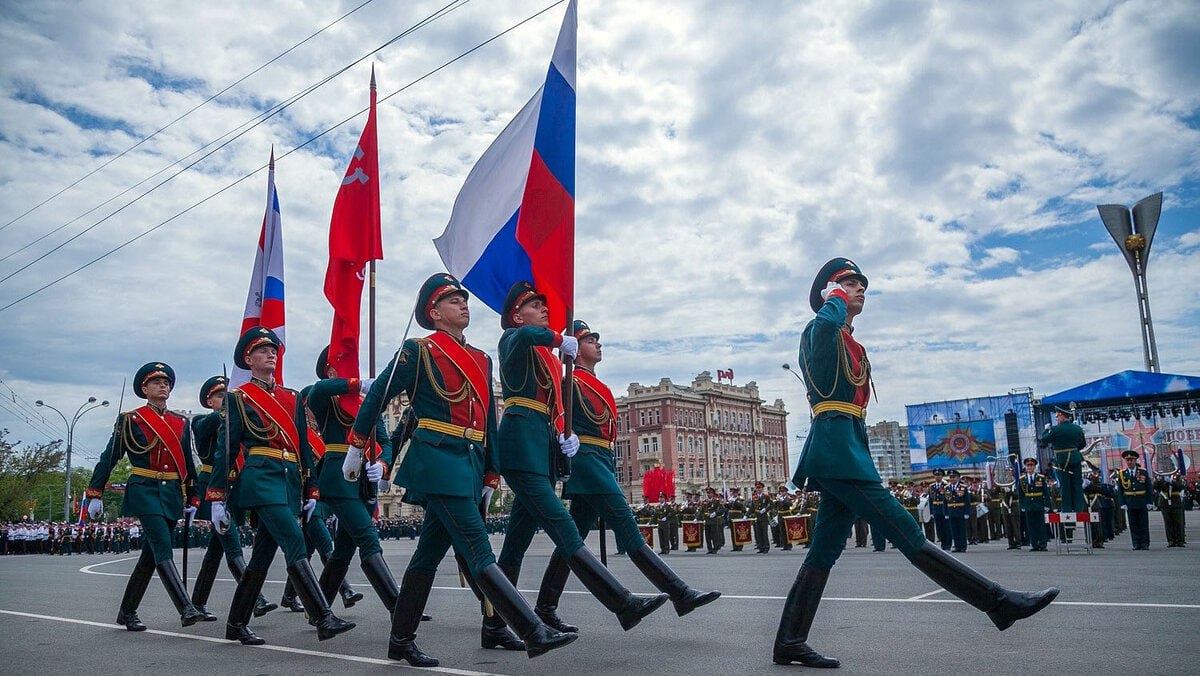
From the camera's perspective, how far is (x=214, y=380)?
396 inches

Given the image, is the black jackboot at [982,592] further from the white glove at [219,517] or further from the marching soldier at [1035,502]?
the marching soldier at [1035,502]

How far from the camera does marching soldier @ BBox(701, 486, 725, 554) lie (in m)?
21.9

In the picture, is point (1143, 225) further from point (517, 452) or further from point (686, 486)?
point (686, 486)

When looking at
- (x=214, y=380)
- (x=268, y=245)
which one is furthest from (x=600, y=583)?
(x=268, y=245)

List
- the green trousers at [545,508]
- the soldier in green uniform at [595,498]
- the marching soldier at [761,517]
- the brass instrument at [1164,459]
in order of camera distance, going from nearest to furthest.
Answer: the green trousers at [545,508]
the soldier in green uniform at [595,498]
the brass instrument at [1164,459]
the marching soldier at [761,517]

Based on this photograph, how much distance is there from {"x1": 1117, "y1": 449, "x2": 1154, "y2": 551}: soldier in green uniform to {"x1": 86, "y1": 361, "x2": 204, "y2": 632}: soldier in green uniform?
13.4 metres

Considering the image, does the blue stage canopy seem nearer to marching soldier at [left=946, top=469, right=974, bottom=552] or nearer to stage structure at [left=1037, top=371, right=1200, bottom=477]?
stage structure at [left=1037, top=371, right=1200, bottom=477]

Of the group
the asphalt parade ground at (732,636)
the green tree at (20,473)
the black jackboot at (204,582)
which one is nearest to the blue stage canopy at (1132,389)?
the asphalt parade ground at (732,636)

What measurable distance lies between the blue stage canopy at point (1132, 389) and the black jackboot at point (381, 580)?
2711cm

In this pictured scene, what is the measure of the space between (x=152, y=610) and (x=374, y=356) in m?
4.72

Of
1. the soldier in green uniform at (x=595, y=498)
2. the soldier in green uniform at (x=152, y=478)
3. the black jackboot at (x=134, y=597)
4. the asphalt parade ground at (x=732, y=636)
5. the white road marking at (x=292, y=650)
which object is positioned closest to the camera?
the asphalt parade ground at (x=732, y=636)

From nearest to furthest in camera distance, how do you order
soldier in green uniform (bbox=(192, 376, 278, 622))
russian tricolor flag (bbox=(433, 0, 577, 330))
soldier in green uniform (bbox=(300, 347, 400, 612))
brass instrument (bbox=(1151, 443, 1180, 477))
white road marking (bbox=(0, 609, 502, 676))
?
white road marking (bbox=(0, 609, 502, 676))
russian tricolor flag (bbox=(433, 0, 577, 330))
soldier in green uniform (bbox=(300, 347, 400, 612))
soldier in green uniform (bbox=(192, 376, 278, 622))
brass instrument (bbox=(1151, 443, 1180, 477))

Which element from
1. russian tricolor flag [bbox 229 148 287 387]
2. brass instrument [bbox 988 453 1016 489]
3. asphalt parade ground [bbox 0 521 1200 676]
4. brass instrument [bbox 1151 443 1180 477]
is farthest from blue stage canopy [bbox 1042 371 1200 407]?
russian tricolor flag [bbox 229 148 287 387]

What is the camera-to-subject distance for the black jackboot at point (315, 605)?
625 centimetres
